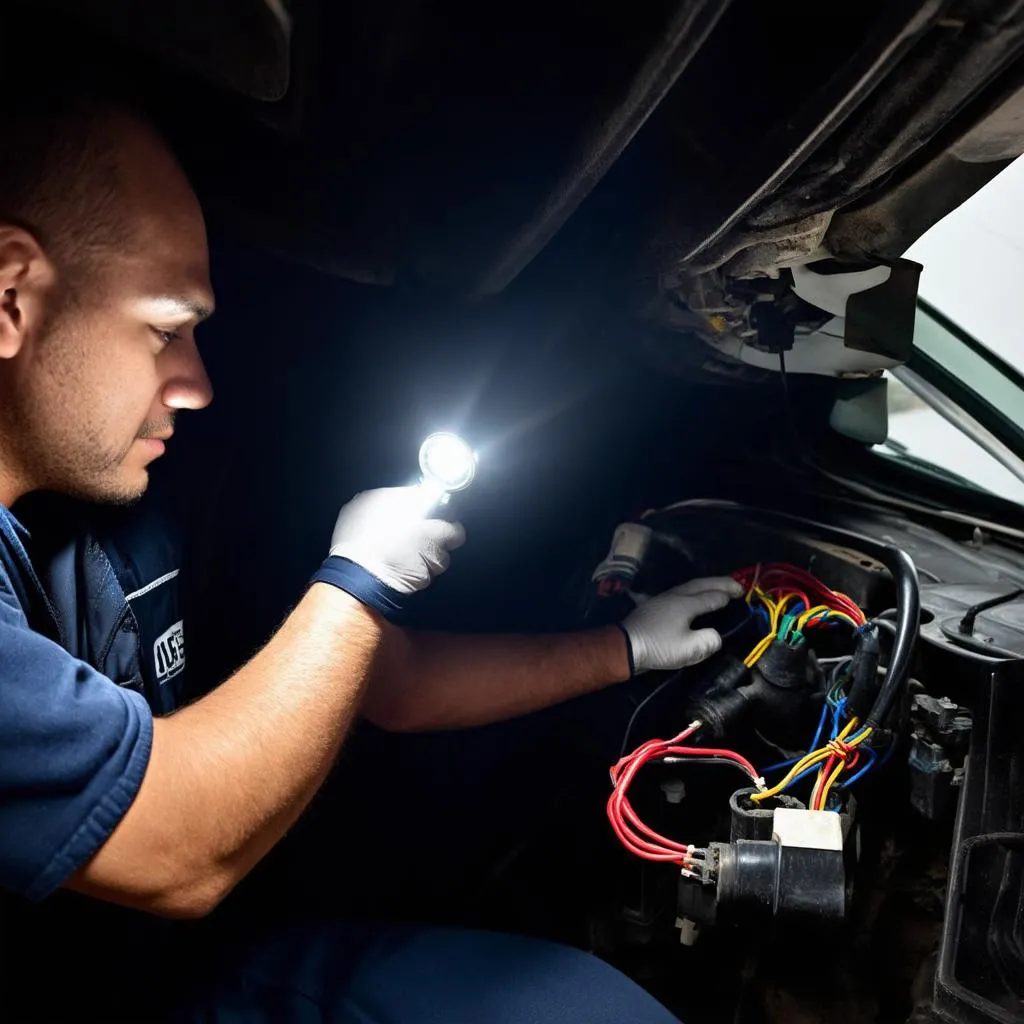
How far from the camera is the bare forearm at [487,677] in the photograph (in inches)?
42.3

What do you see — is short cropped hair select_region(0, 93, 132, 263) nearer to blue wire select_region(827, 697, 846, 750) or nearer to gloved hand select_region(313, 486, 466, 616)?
gloved hand select_region(313, 486, 466, 616)

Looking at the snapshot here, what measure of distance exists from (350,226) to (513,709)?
0.74m

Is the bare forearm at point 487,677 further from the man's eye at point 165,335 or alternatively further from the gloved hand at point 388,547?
the man's eye at point 165,335

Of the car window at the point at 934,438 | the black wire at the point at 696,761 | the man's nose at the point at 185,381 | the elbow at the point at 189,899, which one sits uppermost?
the car window at the point at 934,438

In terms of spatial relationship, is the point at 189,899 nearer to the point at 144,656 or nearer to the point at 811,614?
the point at 144,656

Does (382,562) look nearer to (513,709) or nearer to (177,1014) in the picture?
(513,709)

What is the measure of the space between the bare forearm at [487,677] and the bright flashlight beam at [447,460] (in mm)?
288

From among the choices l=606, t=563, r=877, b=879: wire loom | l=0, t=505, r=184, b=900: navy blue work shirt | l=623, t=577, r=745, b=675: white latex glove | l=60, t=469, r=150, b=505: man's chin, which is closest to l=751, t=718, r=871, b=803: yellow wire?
l=606, t=563, r=877, b=879: wire loom

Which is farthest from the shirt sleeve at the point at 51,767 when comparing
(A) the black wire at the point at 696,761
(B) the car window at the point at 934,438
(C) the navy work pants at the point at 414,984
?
(B) the car window at the point at 934,438

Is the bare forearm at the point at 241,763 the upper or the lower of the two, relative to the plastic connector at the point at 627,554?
lower

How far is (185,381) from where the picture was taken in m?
0.83

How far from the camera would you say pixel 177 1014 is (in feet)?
2.82

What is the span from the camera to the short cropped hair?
672 millimetres

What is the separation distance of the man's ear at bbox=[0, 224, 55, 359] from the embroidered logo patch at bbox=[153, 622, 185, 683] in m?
0.39
